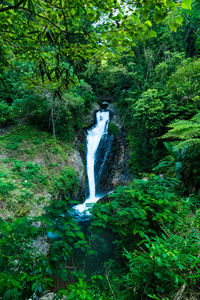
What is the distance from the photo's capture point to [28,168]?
21.2 feet

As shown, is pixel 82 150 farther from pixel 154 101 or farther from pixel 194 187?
pixel 194 187

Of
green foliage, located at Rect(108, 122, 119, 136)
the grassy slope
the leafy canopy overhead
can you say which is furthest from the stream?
the leafy canopy overhead

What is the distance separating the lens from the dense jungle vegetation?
133 cm

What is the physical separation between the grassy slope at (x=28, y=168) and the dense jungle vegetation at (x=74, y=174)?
0.14ft

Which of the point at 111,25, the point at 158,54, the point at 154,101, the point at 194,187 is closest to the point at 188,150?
the point at 194,187

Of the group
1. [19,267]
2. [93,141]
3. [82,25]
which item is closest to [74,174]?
[93,141]

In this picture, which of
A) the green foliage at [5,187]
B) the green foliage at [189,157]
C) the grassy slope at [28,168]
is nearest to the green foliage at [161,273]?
the green foliage at [189,157]

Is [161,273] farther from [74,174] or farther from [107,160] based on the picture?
[107,160]

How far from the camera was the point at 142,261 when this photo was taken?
1377mm

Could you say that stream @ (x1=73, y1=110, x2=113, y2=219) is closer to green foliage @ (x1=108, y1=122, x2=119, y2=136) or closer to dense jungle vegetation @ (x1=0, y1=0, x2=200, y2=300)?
green foliage @ (x1=108, y1=122, x2=119, y2=136)

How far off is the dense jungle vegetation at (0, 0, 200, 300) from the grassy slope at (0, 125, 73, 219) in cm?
4

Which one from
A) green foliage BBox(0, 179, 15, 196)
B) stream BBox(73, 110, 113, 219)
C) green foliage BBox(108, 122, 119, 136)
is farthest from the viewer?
green foliage BBox(108, 122, 119, 136)

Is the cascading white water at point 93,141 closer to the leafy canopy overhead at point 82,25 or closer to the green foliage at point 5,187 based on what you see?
the green foliage at point 5,187

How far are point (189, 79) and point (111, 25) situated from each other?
6.69 m
